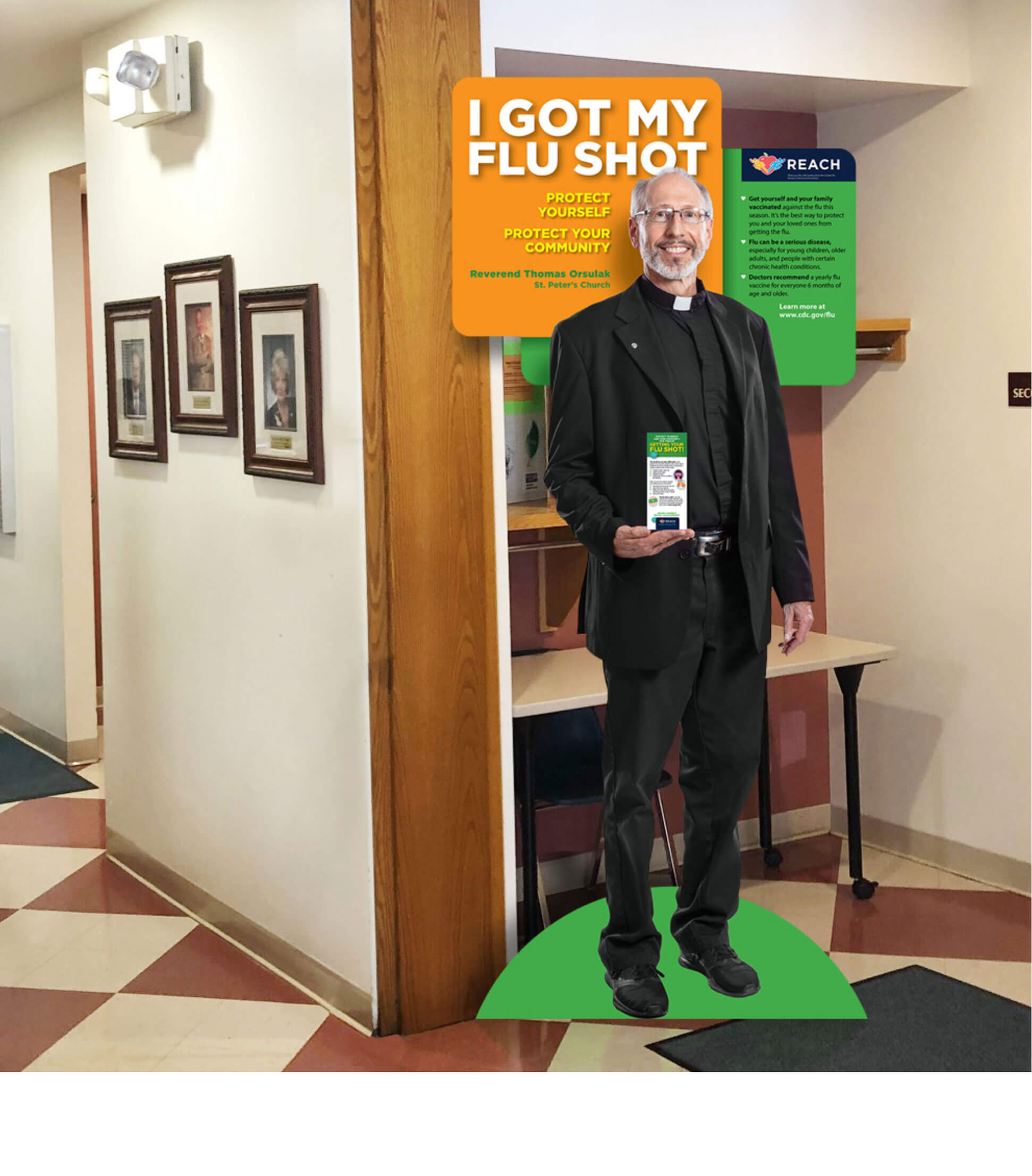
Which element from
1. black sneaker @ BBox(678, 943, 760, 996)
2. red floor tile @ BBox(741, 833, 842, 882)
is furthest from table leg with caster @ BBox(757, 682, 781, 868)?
black sneaker @ BBox(678, 943, 760, 996)

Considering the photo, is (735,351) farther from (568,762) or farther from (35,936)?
(35,936)

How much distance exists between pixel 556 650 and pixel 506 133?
1562 mm

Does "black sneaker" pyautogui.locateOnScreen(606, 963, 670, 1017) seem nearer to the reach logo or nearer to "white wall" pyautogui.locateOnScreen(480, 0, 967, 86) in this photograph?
the reach logo

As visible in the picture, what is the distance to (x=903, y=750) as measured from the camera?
15.3 feet

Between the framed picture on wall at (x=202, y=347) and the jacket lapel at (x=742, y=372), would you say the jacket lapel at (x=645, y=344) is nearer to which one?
the jacket lapel at (x=742, y=372)

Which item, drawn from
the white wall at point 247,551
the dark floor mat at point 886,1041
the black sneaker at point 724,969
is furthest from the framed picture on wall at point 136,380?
the dark floor mat at point 886,1041

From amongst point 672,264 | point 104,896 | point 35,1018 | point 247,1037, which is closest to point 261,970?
point 247,1037

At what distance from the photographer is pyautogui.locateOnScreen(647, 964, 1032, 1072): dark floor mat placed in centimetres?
330

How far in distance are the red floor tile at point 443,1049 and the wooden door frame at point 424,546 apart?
0.06m

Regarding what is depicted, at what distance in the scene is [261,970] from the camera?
3.92 metres

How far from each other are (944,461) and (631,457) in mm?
1627
